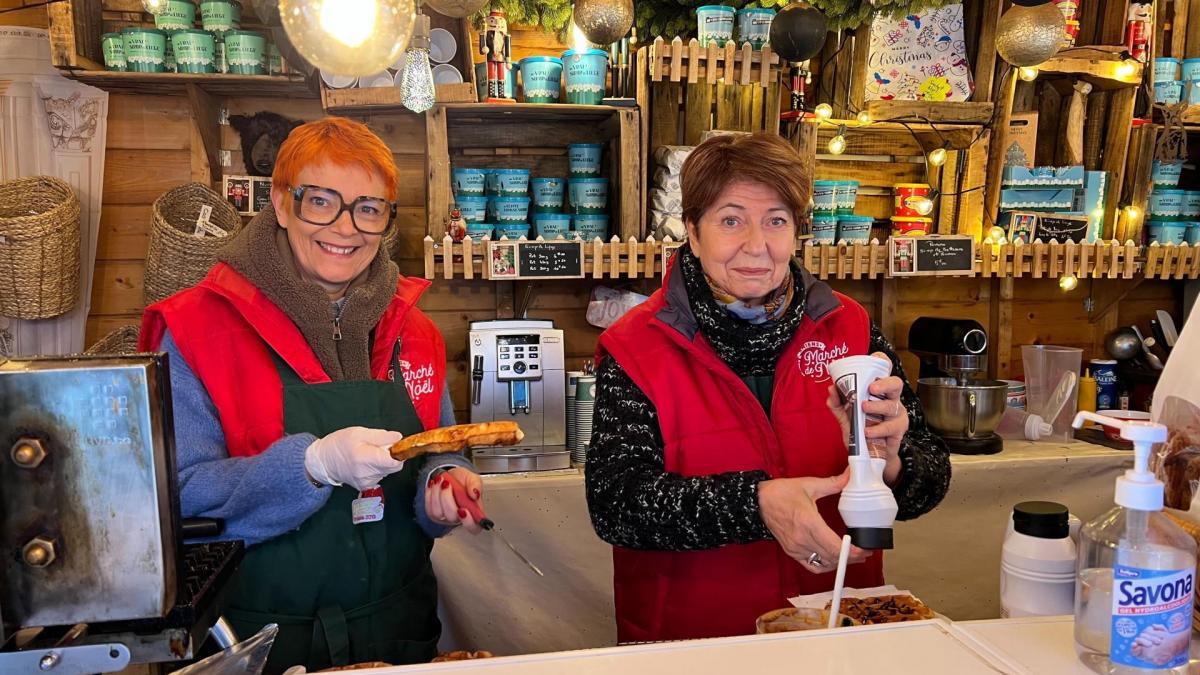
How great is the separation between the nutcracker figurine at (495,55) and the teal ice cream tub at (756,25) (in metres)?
0.83

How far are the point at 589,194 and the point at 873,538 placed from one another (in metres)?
2.14

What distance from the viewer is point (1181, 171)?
3742mm

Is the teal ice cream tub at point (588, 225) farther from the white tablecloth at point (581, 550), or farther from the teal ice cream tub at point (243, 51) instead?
the teal ice cream tub at point (243, 51)

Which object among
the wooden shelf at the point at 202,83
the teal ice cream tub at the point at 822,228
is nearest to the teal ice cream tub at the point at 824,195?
the teal ice cream tub at the point at 822,228

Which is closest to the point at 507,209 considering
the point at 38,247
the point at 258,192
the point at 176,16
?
the point at 258,192

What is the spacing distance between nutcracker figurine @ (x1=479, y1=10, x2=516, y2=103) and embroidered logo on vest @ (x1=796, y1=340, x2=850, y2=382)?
167 centimetres

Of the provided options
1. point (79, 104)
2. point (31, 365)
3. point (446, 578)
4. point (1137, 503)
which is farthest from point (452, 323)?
point (1137, 503)

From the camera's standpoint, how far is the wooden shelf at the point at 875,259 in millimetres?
2914

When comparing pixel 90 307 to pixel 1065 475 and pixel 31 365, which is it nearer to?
pixel 31 365

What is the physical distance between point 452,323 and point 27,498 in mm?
2515

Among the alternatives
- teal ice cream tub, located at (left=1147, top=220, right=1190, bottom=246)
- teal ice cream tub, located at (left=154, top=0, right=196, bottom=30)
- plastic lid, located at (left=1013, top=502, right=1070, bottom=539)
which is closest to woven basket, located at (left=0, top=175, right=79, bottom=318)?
teal ice cream tub, located at (left=154, top=0, right=196, bottom=30)

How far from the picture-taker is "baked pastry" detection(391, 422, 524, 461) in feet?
4.36

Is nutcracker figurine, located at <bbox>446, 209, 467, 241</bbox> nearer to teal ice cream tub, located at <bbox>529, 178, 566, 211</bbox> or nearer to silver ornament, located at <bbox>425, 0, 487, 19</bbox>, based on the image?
teal ice cream tub, located at <bbox>529, 178, 566, 211</bbox>

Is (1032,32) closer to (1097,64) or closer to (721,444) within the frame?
(1097,64)
